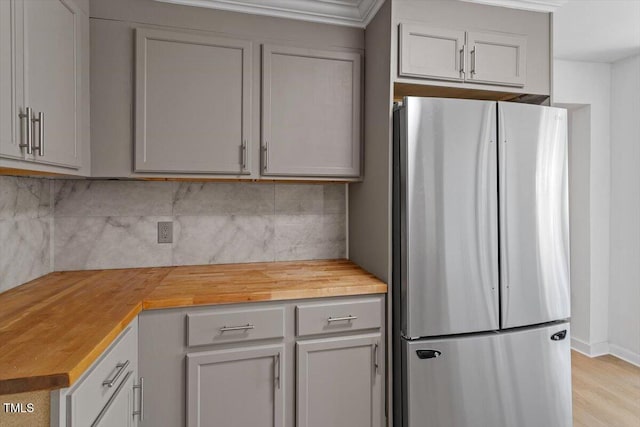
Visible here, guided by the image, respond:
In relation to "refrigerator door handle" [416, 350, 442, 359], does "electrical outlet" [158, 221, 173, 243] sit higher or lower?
higher

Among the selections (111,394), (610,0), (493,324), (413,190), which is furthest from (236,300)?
(610,0)

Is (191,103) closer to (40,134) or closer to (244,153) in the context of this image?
(244,153)

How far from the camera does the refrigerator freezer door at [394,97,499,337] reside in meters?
1.85

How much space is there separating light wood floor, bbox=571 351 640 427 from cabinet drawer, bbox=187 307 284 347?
2052mm

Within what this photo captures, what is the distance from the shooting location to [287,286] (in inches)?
72.5

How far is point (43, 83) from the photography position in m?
1.50

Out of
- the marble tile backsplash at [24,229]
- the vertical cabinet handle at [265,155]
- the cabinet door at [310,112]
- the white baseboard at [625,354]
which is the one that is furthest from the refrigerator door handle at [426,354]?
the white baseboard at [625,354]

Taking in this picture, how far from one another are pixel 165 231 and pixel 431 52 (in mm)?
1758

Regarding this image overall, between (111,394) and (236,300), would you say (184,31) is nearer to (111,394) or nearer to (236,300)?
(236,300)

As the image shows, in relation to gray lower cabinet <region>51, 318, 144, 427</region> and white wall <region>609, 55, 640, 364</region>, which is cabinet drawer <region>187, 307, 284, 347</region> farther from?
white wall <region>609, 55, 640, 364</region>

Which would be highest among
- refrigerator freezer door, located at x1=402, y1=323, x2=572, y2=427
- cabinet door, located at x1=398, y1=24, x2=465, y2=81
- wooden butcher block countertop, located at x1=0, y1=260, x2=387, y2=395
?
cabinet door, located at x1=398, y1=24, x2=465, y2=81

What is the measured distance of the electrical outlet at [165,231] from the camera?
89.8 inches

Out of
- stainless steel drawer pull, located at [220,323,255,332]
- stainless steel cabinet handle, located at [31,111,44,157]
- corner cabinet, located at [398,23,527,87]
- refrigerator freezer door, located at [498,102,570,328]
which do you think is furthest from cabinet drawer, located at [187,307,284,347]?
corner cabinet, located at [398,23,527,87]

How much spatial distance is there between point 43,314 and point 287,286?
95 centimetres
